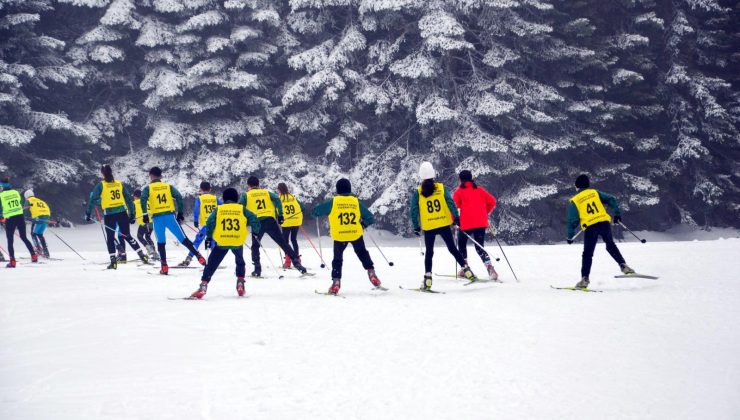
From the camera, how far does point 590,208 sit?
946cm

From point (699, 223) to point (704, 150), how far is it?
4916 millimetres

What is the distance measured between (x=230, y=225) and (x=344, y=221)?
5.63 feet

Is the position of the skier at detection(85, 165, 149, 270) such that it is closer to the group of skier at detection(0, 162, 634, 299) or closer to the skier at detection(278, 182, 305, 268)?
the group of skier at detection(0, 162, 634, 299)

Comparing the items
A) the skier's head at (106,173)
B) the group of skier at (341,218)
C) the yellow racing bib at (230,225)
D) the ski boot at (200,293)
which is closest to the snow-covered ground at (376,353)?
the ski boot at (200,293)

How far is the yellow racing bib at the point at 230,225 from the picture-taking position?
29.3ft

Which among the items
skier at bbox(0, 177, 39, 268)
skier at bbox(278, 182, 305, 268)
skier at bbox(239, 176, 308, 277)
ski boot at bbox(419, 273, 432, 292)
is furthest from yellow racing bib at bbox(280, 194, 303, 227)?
skier at bbox(0, 177, 39, 268)

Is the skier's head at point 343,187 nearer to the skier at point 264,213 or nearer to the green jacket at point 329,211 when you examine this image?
the green jacket at point 329,211

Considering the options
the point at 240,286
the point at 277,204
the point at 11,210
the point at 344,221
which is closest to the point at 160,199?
the point at 277,204

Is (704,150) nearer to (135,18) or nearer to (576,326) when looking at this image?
(576,326)

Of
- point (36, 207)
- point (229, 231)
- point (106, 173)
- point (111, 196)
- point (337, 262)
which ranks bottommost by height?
point (337, 262)

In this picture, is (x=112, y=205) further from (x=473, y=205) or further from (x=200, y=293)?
(x=473, y=205)

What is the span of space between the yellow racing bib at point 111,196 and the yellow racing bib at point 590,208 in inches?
362

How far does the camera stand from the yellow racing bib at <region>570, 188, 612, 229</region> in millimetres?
9391

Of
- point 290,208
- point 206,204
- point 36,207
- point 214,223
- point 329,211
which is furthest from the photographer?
point 36,207
